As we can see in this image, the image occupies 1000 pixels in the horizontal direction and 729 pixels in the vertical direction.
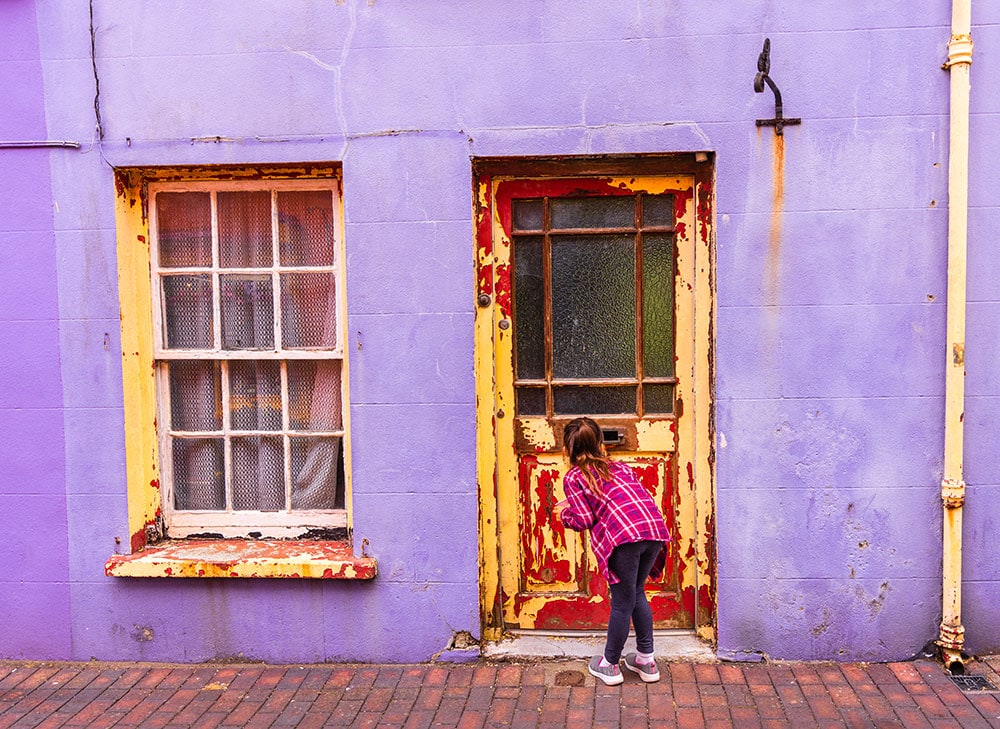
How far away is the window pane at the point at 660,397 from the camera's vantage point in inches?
180

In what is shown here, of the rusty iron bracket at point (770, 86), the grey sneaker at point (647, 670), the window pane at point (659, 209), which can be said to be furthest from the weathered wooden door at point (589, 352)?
the rusty iron bracket at point (770, 86)

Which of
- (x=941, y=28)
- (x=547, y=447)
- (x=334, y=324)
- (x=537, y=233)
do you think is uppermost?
(x=941, y=28)

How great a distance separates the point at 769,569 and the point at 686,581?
47 cm

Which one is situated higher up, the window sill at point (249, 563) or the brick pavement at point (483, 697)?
the window sill at point (249, 563)

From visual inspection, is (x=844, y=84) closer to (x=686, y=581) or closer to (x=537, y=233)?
(x=537, y=233)

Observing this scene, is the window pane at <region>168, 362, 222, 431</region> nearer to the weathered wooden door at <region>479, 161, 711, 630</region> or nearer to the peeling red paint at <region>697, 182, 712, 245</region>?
the weathered wooden door at <region>479, 161, 711, 630</region>

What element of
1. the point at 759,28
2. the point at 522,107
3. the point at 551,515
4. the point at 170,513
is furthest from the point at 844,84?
the point at 170,513

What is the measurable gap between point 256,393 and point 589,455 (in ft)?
6.46

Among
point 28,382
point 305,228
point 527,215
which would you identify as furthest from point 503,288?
point 28,382

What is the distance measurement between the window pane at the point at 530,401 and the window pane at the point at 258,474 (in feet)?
4.54

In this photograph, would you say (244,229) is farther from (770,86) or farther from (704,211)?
(770,86)

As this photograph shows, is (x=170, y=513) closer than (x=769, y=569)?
No

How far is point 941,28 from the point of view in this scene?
13.7 ft

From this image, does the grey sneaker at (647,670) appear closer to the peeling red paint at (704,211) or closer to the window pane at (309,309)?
the peeling red paint at (704,211)
